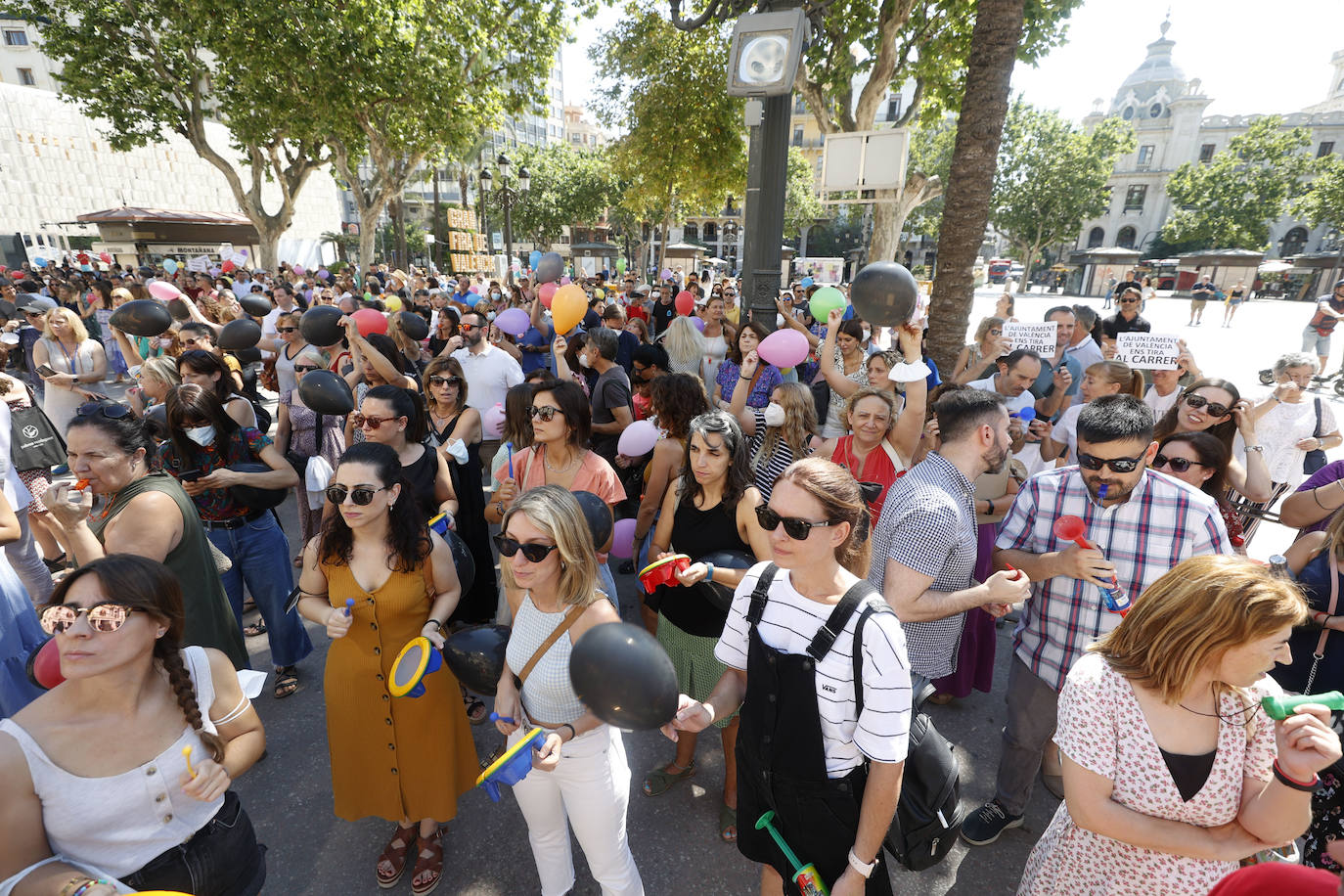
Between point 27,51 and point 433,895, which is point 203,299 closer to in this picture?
point 433,895

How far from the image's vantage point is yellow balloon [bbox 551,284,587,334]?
18.2ft

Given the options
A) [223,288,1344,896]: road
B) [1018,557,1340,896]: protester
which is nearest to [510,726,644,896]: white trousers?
[223,288,1344,896]: road

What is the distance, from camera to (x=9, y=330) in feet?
28.3

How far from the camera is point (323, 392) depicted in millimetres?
3775

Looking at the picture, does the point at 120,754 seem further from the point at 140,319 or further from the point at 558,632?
the point at 140,319

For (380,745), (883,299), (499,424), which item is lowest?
(380,745)

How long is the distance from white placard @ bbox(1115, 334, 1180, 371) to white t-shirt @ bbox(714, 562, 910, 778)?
3731 millimetres

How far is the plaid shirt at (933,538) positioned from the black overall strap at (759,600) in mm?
621

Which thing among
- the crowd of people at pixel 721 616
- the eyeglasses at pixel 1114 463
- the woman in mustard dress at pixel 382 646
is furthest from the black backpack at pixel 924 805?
the woman in mustard dress at pixel 382 646

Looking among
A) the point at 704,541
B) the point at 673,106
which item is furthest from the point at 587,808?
the point at 673,106

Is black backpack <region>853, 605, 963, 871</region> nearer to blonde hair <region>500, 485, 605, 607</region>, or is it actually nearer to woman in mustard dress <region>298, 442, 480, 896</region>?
blonde hair <region>500, 485, 605, 607</region>

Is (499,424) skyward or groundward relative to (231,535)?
skyward

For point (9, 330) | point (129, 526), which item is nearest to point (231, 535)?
point (129, 526)

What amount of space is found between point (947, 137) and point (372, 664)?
42689 millimetres
